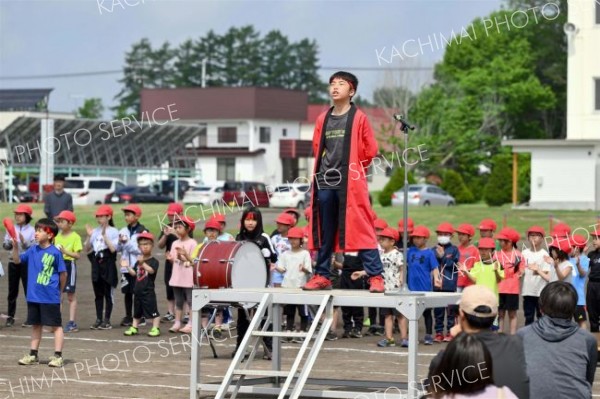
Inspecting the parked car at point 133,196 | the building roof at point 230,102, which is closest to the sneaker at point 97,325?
the parked car at point 133,196

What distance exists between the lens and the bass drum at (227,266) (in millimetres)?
13484

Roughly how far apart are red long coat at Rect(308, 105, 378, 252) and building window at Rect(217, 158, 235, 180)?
3249 inches

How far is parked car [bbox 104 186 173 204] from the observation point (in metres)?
61.1

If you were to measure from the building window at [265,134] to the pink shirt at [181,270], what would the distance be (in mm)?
78069

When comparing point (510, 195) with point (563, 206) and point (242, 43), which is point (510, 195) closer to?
point (563, 206)

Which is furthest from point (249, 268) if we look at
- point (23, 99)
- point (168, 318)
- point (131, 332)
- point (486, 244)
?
point (23, 99)

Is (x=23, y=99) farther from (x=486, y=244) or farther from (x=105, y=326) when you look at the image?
(x=486, y=244)

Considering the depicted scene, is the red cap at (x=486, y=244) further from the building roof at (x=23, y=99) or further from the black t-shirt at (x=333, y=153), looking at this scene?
the building roof at (x=23, y=99)

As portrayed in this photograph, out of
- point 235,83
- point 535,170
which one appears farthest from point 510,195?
point 235,83

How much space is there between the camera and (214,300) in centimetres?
1259

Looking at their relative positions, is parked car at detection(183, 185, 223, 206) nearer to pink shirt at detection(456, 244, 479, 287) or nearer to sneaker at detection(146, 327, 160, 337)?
sneaker at detection(146, 327, 160, 337)

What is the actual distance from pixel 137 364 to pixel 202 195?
1903 inches

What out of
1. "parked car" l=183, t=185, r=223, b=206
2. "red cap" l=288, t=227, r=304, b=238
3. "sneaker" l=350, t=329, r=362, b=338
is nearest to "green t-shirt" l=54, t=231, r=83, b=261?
"red cap" l=288, t=227, r=304, b=238

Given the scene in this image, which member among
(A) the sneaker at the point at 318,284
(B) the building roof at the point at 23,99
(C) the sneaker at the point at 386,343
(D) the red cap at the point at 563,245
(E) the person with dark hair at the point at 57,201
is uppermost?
(B) the building roof at the point at 23,99
